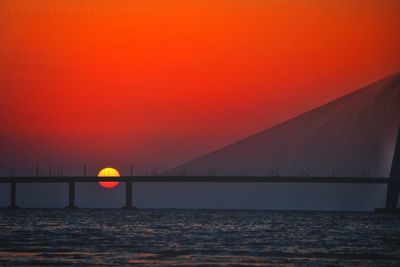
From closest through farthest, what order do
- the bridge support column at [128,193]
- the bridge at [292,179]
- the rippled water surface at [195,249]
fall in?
the rippled water surface at [195,249] < the bridge at [292,179] < the bridge support column at [128,193]

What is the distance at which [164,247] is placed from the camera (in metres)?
38.0

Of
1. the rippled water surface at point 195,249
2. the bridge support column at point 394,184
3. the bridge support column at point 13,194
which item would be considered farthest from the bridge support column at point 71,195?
the rippled water surface at point 195,249

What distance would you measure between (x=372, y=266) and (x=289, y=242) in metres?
11.6

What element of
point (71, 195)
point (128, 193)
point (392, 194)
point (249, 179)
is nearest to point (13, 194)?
point (71, 195)

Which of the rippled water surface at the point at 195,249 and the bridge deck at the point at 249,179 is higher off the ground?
the bridge deck at the point at 249,179

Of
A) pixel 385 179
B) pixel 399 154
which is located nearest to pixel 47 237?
pixel 399 154

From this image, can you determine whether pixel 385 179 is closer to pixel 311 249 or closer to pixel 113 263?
pixel 311 249

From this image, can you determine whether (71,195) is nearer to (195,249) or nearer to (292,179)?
(292,179)

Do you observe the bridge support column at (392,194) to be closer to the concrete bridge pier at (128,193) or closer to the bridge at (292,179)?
the bridge at (292,179)

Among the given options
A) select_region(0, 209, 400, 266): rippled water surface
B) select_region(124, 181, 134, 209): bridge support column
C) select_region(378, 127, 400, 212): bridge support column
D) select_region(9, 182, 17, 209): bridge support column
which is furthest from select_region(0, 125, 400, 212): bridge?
select_region(0, 209, 400, 266): rippled water surface

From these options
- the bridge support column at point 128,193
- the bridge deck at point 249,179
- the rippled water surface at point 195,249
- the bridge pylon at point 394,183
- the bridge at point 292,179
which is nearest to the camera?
the rippled water surface at point 195,249

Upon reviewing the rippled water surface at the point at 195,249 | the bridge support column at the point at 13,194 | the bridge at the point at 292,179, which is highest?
the bridge at the point at 292,179

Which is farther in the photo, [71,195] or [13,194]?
[13,194]

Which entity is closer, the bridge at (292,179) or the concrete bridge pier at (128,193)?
the bridge at (292,179)
